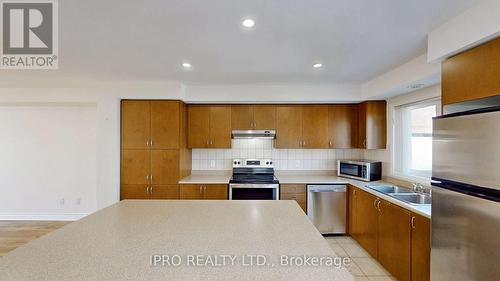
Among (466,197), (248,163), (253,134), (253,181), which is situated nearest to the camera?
(466,197)

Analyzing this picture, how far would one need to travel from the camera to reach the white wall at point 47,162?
4312 millimetres

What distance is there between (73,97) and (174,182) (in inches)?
79.6

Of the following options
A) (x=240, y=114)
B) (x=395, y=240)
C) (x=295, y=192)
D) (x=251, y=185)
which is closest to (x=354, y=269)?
(x=395, y=240)

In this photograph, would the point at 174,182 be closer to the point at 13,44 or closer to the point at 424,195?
the point at 13,44

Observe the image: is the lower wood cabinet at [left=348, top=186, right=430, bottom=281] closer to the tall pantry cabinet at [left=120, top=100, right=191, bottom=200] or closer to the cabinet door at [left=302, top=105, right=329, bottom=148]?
the cabinet door at [left=302, top=105, right=329, bottom=148]

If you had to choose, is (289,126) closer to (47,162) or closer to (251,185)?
(251,185)

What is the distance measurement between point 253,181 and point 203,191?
0.75 m

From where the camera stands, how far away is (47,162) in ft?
14.2

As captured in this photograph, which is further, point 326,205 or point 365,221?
point 326,205

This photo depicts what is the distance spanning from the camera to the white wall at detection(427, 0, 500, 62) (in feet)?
4.57

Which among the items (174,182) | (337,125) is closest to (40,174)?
(174,182)

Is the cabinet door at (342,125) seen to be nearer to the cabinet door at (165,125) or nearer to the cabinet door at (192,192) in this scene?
the cabinet door at (192,192)

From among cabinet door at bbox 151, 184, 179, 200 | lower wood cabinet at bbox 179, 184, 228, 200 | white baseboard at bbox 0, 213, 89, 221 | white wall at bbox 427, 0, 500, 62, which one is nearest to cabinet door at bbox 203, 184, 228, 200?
lower wood cabinet at bbox 179, 184, 228, 200

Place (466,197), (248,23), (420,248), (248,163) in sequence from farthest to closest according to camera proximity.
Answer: (248,163) < (420,248) < (248,23) < (466,197)
